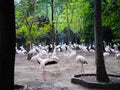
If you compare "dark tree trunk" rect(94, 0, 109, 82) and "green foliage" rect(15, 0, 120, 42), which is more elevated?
"green foliage" rect(15, 0, 120, 42)
